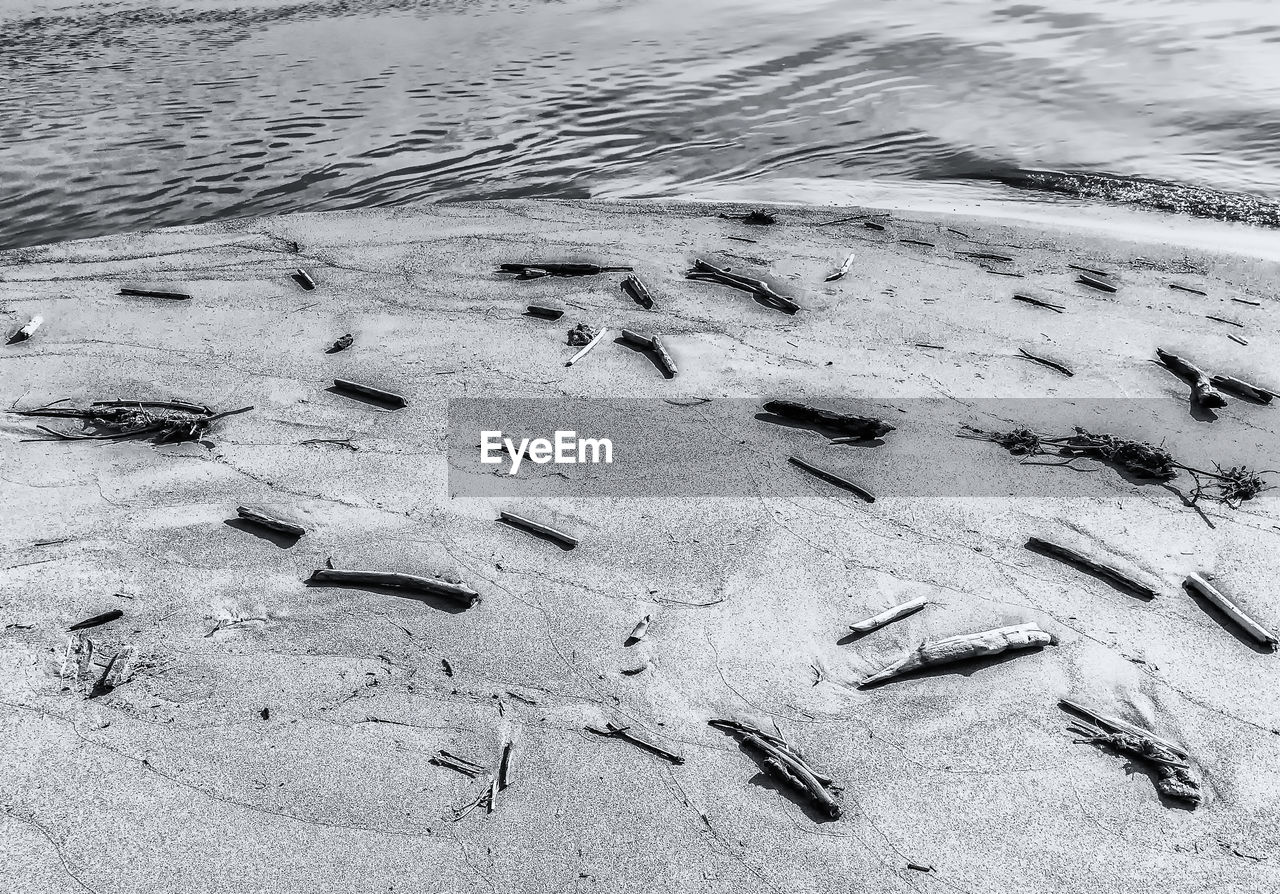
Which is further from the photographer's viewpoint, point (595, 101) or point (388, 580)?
point (595, 101)

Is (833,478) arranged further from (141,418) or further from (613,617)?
(141,418)

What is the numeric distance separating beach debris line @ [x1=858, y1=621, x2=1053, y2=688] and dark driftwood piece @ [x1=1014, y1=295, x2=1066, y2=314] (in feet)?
15.2

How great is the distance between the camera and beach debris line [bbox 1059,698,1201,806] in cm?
418

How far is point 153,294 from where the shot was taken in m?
8.72

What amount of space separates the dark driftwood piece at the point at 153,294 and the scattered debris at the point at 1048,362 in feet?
26.7

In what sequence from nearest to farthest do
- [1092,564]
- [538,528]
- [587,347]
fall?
[1092,564] < [538,528] < [587,347]

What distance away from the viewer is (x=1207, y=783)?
4246 millimetres

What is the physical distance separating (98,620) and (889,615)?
182 inches

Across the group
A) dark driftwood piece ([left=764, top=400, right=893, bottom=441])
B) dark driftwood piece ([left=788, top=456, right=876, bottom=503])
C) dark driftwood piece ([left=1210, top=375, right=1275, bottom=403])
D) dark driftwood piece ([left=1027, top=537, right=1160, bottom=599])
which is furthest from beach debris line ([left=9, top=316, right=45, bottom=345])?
dark driftwood piece ([left=1210, top=375, right=1275, bottom=403])

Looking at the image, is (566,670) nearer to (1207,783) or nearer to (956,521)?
(956,521)

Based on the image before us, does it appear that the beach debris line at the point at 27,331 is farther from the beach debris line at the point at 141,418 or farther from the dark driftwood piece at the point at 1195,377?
the dark driftwood piece at the point at 1195,377

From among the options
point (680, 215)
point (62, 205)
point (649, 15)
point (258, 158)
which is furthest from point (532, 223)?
point (649, 15)

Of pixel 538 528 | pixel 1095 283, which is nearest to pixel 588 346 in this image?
pixel 538 528

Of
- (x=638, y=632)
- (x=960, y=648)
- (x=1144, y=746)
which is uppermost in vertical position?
(x=638, y=632)
